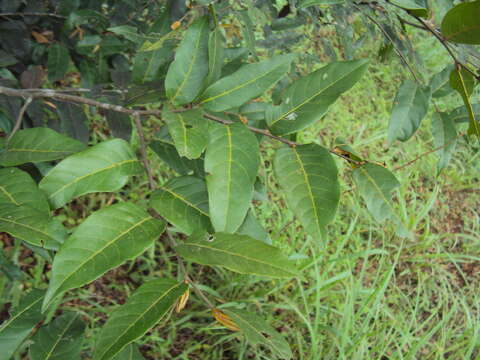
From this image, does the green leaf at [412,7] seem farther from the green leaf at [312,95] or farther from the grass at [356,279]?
the grass at [356,279]

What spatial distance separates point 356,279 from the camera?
2.08 metres

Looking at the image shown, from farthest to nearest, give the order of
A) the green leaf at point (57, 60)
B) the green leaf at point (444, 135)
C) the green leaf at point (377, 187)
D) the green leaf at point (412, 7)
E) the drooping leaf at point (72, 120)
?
the green leaf at point (57, 60)
the drooping leaf at point (72, 120)
the green leaf at point (444, 135)
the green leaf at point (412, 7)
the green leaf at point (377, 187)

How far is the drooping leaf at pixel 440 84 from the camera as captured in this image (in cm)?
96

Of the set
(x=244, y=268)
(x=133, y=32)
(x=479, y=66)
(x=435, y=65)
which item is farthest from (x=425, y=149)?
(x=244, y=268)

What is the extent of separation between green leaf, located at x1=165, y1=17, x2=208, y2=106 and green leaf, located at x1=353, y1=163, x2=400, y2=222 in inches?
11.2

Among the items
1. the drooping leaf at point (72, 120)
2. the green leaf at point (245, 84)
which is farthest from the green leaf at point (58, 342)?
the drooping leaf at point (72, 120)

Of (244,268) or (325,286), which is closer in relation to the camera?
(244,268)

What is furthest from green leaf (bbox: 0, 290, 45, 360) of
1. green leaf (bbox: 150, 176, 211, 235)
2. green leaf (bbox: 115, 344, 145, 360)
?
green leaf (bbox: 150, 176, 211, 235)

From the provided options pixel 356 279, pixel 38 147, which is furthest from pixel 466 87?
pixel 356 279

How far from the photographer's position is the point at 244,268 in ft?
1.71

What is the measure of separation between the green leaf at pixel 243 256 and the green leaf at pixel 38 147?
0.91 ft

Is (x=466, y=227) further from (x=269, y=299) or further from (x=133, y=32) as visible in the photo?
(x=133, y=32)

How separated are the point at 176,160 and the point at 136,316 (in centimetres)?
33

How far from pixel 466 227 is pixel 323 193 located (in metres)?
2.47
